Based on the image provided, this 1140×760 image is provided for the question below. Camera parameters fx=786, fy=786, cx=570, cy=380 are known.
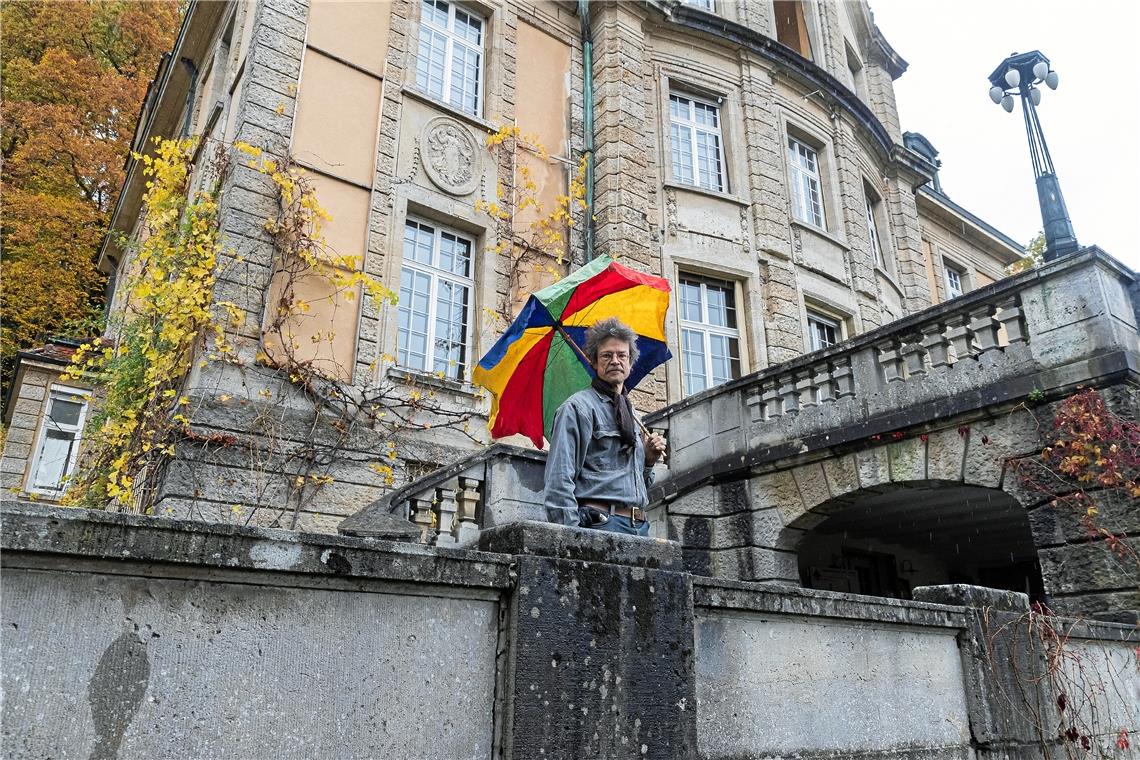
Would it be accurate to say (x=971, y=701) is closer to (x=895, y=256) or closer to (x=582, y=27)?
(x=582, y=27)

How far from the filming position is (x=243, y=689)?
89.1 inches

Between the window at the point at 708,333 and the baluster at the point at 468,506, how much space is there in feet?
18.3

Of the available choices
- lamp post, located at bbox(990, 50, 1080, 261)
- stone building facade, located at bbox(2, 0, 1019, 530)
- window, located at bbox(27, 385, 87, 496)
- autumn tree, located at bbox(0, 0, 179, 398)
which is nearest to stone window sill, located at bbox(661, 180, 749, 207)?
stone building facade, located at bbox(2, 0, 1019, 530)

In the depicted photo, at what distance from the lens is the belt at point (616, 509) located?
11.5 feet

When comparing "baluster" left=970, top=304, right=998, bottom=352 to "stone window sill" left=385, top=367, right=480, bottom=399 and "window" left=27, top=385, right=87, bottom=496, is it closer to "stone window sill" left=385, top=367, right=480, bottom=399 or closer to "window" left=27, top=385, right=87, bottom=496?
"stone window sill" left=385, top=367, right=480, bottom=399

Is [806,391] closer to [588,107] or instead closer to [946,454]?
[946,454]

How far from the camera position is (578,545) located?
2896 millimetres

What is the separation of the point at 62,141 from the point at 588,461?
2089 cm

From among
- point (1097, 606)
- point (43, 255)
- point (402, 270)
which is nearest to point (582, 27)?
point (402, 270)

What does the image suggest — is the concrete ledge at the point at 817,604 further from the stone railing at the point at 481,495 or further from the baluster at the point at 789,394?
the baluster at the point at 789,394

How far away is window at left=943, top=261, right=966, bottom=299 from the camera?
2105cm

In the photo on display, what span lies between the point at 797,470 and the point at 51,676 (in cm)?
686

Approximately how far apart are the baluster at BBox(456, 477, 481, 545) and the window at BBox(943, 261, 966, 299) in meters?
18.0

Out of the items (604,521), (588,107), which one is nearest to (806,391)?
(604,521)
